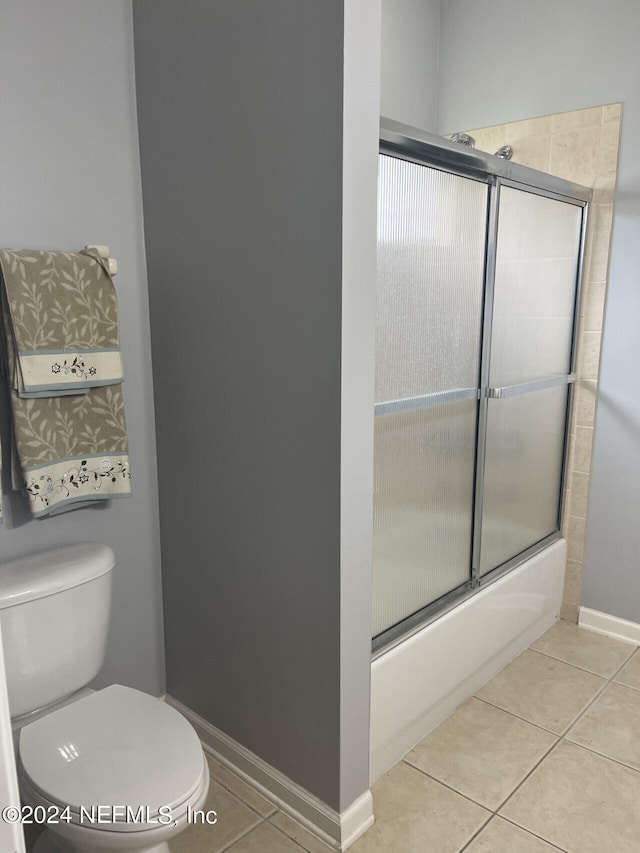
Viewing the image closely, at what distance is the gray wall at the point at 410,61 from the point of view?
2.63 m

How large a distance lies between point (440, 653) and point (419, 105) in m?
2.17

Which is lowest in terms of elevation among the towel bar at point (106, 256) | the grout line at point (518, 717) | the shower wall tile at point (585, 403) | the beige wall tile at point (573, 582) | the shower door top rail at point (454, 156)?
the grout line at point (518, 717)

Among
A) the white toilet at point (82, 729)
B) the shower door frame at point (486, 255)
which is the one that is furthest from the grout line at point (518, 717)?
the white toilet at point (82, 729)

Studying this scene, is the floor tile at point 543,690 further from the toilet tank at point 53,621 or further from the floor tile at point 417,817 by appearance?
the toilet tank at point 53,621

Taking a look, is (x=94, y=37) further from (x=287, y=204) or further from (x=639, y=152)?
(x=639, y=152)

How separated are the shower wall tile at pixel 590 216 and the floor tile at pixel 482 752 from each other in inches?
31.7

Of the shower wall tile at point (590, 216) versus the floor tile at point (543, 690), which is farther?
the shower wall tile at point (590, 216)

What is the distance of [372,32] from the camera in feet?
4.65

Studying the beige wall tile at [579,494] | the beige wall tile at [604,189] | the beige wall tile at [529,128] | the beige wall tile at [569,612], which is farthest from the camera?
the beige wall tile at [569,612]

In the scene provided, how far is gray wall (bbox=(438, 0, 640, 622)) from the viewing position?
2395 mm

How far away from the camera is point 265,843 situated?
1.70 meters

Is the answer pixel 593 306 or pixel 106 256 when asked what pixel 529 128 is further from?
pixel 106 256

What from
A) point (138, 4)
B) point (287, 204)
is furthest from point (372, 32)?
point (138, 4)

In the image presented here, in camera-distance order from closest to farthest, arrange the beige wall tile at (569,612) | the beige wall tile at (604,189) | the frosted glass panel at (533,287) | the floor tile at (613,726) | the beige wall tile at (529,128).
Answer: the floor tile at (613,726) → the frosted glass panel at (533,287) → the beige wall tile at (604,189) → the beige wall tile at (529,128) → the beige wall tile at (569,612)
